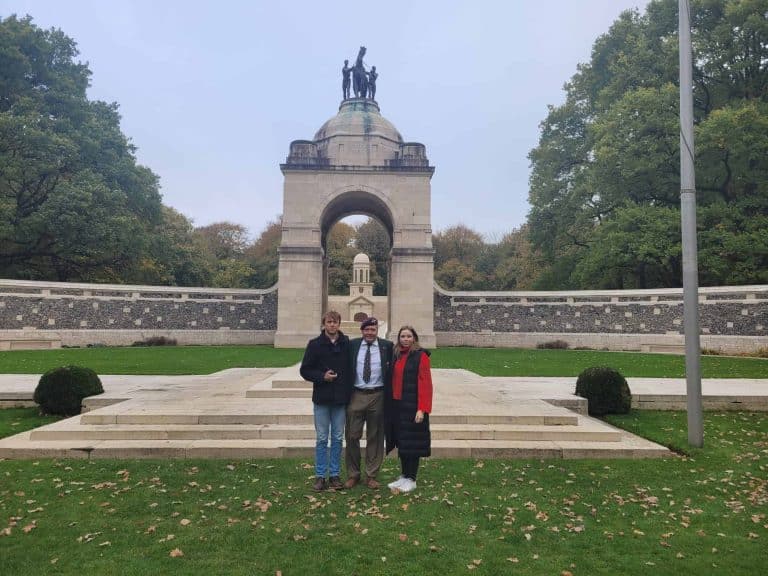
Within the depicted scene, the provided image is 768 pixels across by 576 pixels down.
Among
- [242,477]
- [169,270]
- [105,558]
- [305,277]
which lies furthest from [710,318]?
[169,270]

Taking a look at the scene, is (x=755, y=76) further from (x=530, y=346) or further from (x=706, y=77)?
(x=530, y=346)

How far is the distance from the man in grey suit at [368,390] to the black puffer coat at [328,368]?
9 cm

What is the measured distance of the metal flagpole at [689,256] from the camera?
6.78 m

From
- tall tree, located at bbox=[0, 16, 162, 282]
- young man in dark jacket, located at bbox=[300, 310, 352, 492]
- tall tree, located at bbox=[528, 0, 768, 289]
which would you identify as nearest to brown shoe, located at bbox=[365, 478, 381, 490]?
young man in dark jacket, located at bbox=[300, 310, 352, 492]

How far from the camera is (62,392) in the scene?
28.1 feet

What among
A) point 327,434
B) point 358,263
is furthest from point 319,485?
point 358,263

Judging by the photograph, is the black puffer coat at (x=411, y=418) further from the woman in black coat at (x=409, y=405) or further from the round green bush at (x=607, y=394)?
the round green bush at (x=607, y=394)

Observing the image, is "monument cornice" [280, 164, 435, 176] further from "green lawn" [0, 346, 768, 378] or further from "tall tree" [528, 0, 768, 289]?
"green lawn" [0, 346, 768, 378]

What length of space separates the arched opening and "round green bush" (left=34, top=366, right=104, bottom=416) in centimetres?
1738

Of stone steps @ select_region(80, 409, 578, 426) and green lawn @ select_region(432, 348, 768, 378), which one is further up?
stone steps @ select_region(80, 409, 578, 426)

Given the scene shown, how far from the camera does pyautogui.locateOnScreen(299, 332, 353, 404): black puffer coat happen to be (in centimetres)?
524

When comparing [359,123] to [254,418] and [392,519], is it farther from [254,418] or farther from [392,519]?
[392,519]

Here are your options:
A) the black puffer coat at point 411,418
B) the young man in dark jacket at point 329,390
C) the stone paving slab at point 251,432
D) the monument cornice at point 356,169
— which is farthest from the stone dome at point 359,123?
the black puffer coat at point 411,418

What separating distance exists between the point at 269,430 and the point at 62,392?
13.4 ft
